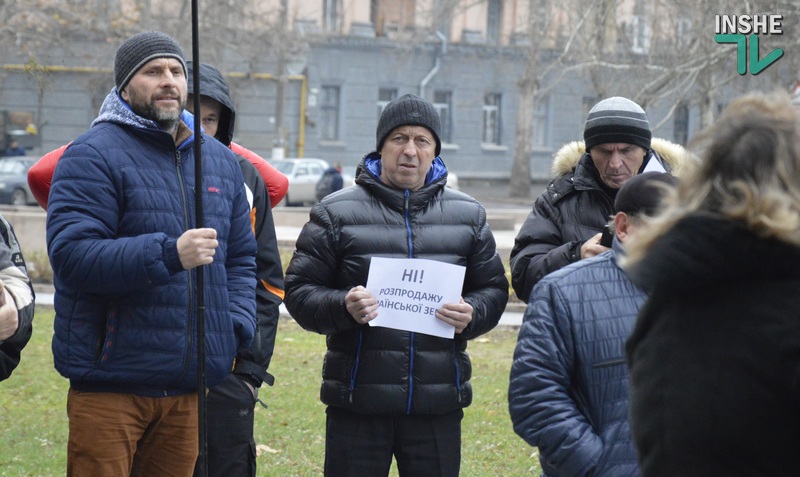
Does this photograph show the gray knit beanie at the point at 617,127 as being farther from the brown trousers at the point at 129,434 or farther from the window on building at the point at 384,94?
the window on building at the point at 384,94

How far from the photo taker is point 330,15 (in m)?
43.0

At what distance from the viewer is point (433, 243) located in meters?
4.66

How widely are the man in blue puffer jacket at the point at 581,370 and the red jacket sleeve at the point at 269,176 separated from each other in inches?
87.6

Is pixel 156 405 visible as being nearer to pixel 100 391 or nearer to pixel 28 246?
pixel 100 391

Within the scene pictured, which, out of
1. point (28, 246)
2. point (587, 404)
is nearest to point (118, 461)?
point (587, 404)

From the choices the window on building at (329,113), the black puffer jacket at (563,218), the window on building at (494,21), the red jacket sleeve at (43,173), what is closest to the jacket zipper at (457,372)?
the black puffer jacket at (563,218)

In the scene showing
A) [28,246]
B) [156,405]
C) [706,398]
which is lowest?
[28,246]

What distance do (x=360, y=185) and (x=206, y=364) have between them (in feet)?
3.51

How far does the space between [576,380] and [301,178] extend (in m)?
32.7

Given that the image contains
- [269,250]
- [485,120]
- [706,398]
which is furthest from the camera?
[485,120]

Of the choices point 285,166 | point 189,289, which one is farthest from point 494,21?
point 189,289

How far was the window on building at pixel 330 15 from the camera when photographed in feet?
140

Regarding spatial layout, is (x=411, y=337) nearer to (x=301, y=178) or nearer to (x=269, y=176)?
(x=269, y=176)

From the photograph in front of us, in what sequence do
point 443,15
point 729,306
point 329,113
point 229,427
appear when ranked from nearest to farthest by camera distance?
1. point 729,306
2. point 229,427
3. point 443,15
4. point 329,113
